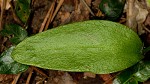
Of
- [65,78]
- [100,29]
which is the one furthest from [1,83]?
[100,29]

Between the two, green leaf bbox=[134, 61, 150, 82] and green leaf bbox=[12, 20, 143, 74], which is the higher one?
green leaf bbox=[12, 20, 143, 74]

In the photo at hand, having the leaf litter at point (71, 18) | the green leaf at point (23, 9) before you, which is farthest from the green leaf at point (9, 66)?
the green leaf at point (23, 9)

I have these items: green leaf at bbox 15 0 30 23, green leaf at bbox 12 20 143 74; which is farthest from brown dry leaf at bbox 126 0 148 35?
green leaf at bbox 15 0 30 23

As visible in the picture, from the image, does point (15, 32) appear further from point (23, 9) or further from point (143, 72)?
point (143, 72)

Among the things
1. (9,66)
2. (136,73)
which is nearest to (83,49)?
(136,73)

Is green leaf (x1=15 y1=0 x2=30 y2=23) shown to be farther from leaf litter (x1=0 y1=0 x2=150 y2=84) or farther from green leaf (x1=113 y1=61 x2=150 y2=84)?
green leaf (x1=113 y1=61 x2=150 y2=84)

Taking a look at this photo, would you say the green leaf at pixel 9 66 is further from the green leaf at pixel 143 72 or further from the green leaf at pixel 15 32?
the green leaf at pixel 143 72
